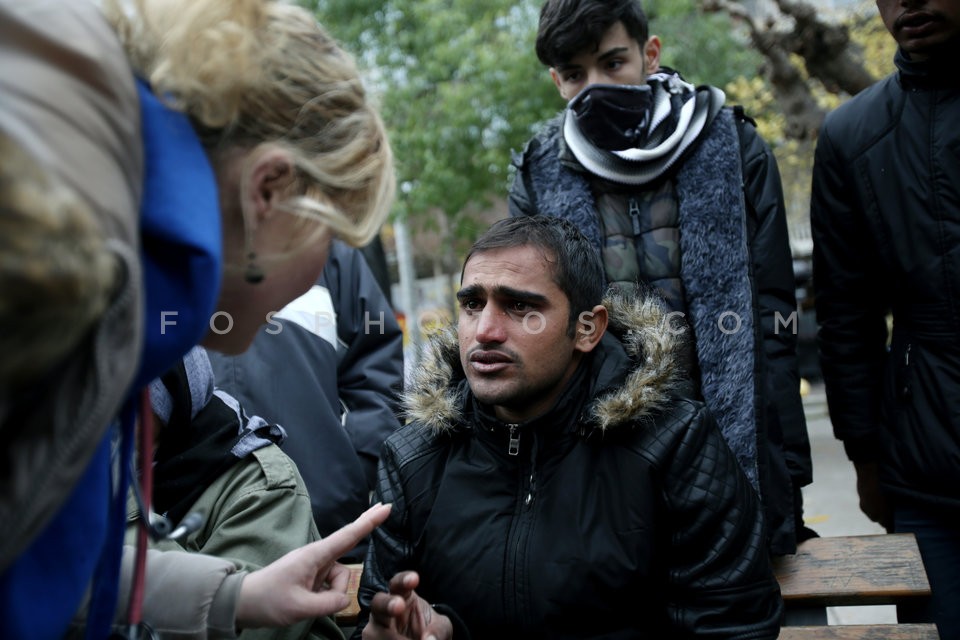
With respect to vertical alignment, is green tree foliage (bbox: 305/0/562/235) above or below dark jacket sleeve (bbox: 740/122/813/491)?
above

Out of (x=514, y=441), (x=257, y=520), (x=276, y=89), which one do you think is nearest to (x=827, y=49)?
(x=514, y=441)

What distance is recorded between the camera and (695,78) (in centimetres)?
1656

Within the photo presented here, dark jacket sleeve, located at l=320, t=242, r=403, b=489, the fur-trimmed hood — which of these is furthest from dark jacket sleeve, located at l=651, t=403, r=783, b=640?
dark jacket sleeve, located at l=320, t=242, r=403, b=489

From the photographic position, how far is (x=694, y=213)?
10.2 ft

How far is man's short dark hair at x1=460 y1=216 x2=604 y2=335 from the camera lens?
277 centimetres

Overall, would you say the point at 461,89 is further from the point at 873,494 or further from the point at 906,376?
the point at 906,376

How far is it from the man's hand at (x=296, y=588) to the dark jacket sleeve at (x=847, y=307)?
1.86 m

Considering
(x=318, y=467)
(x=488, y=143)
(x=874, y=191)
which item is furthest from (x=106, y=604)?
(x=488, y=143)

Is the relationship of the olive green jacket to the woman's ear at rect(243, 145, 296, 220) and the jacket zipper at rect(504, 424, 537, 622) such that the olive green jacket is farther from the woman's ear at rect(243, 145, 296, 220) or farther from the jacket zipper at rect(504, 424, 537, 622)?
the woman's ear at rect(243, 145, 296, 220)

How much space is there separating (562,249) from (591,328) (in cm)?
24

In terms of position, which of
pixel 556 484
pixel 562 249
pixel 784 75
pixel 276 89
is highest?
pixel 784 75

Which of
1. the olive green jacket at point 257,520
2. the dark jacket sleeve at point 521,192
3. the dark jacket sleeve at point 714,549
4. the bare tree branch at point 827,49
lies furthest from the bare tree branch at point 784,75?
the olive green jacket at point 257,520

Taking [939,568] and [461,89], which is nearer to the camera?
[939,568]

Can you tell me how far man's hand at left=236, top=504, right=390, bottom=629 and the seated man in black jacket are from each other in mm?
266
